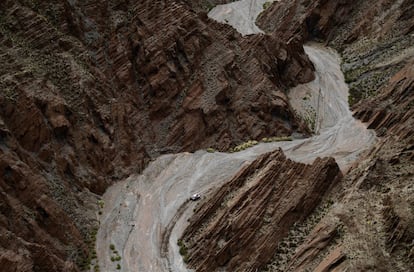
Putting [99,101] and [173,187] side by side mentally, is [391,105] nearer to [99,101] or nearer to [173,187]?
[173,187]

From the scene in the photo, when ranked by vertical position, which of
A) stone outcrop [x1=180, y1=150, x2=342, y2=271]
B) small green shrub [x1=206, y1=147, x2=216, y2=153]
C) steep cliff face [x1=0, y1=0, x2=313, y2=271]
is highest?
steep cliff face [x1=0, y1=0, x2=313, y2=271]

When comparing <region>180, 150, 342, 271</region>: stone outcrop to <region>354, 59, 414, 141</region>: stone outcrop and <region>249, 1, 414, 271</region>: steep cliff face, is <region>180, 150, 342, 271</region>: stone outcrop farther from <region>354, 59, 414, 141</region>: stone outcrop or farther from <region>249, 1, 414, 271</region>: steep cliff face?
<region>354, 59, 414, 141</region>: stone outcrop

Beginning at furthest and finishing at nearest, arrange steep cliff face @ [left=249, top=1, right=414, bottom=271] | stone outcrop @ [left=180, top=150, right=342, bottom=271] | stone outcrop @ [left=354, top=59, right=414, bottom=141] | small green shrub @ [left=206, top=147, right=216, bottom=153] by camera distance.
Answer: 1. small green shrub @ [left=206, top=147, right=216, bottom=153]
2. stone outcrop @ [left=354, top=59, right=414, bottom=141]
3. stone outcrop @ [left=180, top=150, right=342, bottom=271]
4. steep cliff face @ [left=249, top=1, right=414, bottom=271]

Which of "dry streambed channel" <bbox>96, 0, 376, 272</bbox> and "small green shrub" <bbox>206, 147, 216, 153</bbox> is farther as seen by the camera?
"small green shrub" <bbox>206, 147, 216, 153</bbox>

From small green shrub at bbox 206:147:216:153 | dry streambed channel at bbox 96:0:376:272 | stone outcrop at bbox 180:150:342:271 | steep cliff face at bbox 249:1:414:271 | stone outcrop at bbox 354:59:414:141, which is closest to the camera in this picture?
steep cliff face at bbox 249:1:414:271

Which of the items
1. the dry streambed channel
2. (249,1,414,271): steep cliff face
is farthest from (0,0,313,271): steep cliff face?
(249,1,414,271): steep cliff face

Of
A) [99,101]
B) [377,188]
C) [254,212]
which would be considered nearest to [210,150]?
[99,101]
